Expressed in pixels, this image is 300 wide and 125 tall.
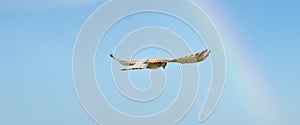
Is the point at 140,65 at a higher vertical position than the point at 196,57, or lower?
higher

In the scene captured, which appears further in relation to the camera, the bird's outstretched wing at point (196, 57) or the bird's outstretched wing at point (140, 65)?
the bird's outstretched wing at point (140, 65)

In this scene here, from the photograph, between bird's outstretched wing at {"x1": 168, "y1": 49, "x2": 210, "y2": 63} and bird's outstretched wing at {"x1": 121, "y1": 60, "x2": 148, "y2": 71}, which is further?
bird's outstretched wing at {"x1": 121, "y1": 60, "x2": 148, "y2": 71}

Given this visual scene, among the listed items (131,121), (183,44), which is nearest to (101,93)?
(131,121)

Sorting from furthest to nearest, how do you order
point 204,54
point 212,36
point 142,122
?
1. point 142,122
2. point 212,36
3. point 204,54

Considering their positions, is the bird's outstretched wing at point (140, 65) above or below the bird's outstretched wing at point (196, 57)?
above

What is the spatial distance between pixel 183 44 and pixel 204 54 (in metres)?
8.27

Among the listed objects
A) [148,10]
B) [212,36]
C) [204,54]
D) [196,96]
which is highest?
[148,10]

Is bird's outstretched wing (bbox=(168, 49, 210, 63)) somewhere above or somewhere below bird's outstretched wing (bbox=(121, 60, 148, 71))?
below

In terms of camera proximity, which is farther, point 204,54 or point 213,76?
point 213,76

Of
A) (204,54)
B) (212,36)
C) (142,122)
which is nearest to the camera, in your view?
(204,54)

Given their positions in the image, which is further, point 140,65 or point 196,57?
point 140,65

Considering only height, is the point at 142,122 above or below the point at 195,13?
below

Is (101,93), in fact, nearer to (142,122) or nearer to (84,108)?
(84,108)

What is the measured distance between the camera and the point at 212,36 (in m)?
28.7
